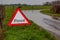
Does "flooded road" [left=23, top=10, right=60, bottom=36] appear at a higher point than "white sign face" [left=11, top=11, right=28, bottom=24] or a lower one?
lower

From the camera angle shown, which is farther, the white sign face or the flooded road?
the flooded road

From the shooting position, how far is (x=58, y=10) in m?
32.0

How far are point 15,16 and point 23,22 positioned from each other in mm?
372

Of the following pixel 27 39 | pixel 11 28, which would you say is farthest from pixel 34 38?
pixel 11 28

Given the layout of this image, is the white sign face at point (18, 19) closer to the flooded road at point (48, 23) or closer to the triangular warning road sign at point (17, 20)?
the triangular warning road sign at point (17, 20)

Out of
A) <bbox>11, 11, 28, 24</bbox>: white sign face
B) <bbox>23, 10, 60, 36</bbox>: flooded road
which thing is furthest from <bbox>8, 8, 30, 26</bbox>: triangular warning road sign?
<bbox>23, 10, 60, 36</bbox>: flooded road

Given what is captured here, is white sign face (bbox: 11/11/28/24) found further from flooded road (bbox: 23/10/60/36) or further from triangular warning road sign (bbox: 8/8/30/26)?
flooded road (bbox: 23/10/60/36)

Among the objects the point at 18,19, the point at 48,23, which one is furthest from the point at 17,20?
the point at 48,23

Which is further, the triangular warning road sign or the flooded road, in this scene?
the flooded road

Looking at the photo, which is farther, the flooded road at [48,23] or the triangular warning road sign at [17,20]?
the flooded road at [48,23]

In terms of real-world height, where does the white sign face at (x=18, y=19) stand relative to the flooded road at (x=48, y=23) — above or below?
above

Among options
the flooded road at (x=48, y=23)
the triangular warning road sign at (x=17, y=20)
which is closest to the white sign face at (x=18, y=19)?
the triangular warning road sign at (x=17, y=20)

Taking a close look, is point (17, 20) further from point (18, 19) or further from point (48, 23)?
point (48, 23)

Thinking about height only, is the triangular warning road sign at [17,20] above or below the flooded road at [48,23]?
above
